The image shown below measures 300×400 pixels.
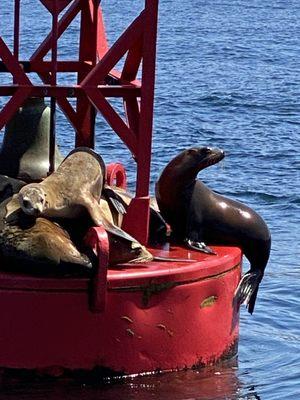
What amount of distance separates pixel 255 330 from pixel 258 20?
24814 millimetres

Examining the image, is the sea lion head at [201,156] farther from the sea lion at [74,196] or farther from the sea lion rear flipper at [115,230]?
the sea lion rear flipper at [115,230]

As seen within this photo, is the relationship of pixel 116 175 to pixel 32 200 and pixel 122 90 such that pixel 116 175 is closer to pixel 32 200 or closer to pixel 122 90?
pixel 122 90

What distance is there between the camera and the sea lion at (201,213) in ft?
25.7

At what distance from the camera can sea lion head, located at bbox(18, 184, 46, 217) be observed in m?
6.97

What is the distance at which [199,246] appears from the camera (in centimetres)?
767

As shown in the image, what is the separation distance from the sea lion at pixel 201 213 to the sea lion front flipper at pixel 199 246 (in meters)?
0.02

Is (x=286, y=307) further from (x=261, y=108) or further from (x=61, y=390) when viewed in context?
(x=261, y=108)

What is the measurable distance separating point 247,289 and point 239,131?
10279mm

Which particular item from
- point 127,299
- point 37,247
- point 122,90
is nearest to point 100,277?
point 127,299

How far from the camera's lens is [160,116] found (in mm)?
19047

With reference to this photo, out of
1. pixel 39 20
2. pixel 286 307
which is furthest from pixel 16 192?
pixel 39 20

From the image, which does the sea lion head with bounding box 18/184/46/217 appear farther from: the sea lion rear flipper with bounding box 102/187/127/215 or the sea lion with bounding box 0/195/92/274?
the sea lion rear flipper with bounding box 102/187/127/215

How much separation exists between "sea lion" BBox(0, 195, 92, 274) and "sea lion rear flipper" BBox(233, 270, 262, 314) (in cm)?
119

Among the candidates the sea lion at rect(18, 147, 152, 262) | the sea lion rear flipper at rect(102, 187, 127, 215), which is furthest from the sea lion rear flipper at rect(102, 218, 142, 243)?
the sea lion rear flipper at rect(102, 187, 127, 215)
